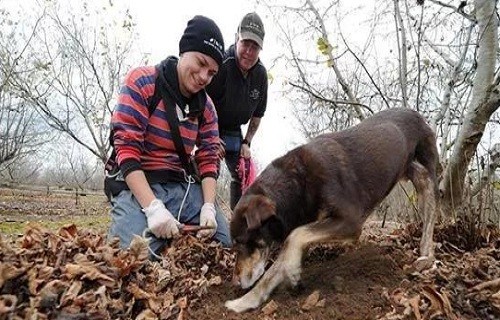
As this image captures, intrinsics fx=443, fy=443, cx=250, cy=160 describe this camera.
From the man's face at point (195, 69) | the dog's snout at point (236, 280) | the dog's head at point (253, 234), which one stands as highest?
the man's face at point (195, 69)

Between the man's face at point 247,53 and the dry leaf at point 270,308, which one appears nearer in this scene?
the dry leaf at point 270,308

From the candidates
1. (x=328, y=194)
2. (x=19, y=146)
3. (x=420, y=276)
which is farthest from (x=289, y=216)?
(x=19, y=146)

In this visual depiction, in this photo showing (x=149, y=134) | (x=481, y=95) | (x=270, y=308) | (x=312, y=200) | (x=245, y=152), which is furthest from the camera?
(x=245, y=152)

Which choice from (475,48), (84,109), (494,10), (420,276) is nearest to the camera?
(420,276)

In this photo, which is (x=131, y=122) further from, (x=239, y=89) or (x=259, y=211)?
(x=239, y=89)

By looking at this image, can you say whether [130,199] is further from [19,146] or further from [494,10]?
[19,146]

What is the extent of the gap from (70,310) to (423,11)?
5.18 metres

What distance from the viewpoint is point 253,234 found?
3.38 m

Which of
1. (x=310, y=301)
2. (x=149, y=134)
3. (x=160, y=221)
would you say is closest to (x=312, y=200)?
(x=310, y=301)

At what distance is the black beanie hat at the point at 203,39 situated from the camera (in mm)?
3967

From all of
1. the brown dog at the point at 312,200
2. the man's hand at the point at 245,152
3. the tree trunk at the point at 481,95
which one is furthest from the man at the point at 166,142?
the tree trunk at the point at 481,95

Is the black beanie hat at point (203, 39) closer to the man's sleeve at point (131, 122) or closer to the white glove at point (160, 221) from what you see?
the man's sleeve at point (131, 122)

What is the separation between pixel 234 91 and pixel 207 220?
6.27 ft

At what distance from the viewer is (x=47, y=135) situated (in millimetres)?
26547
